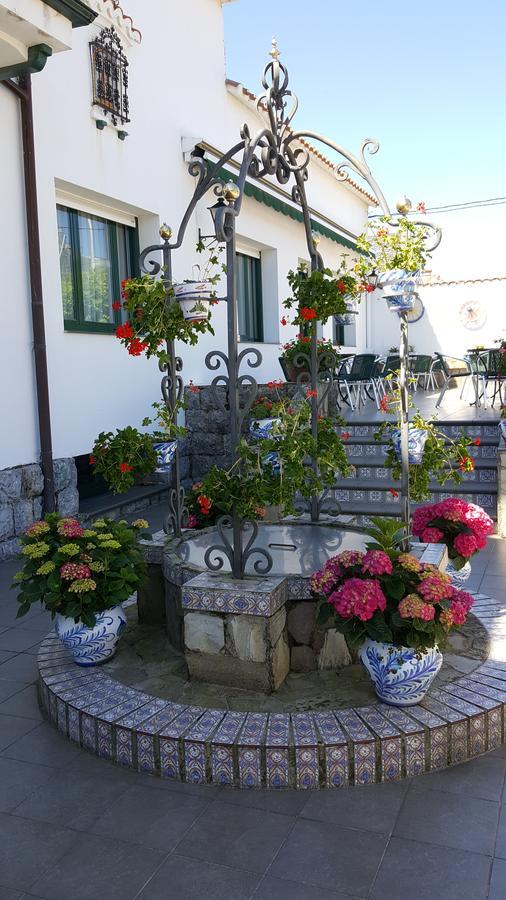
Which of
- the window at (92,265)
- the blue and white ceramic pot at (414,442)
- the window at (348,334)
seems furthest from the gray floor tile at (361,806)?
the window at (348,334)

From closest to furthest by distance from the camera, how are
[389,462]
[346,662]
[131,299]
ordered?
[346,662]
[131,299]
[389,462]

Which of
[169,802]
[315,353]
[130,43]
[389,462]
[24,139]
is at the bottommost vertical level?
[169,802]

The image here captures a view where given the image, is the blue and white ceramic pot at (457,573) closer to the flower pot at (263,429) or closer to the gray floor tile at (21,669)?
the flower pot at (263,429)

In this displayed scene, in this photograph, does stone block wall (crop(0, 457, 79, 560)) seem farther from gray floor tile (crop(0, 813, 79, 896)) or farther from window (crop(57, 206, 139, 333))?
gray floor tile (crop(0, 813, 79, 896))

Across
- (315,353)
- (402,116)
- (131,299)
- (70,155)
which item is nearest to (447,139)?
(402,116)

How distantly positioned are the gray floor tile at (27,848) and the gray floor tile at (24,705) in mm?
738

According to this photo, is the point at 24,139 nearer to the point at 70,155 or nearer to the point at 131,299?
the point at 70,155

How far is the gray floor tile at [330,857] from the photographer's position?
2.07 metres

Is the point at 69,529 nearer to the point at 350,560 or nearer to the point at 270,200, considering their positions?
the point at 350,560

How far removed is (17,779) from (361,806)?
1.29 meters

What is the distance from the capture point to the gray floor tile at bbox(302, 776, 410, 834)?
2.34m

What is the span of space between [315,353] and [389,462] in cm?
85

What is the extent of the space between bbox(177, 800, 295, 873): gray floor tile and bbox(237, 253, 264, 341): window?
28.2 feet

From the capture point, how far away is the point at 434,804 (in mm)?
2422
